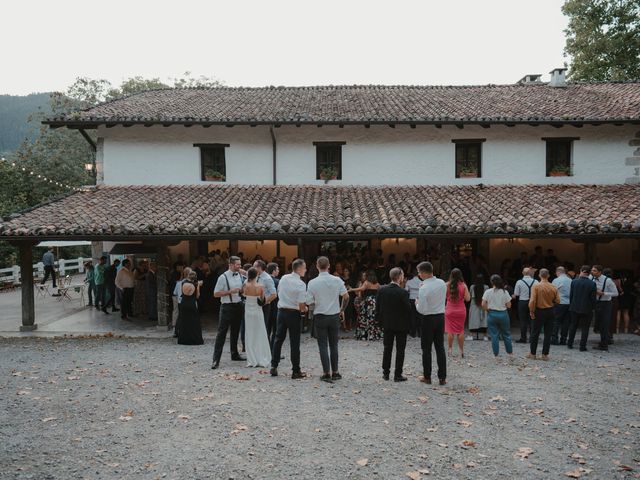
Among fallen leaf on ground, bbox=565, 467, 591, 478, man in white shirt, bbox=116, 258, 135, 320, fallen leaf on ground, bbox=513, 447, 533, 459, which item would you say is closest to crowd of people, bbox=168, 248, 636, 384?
fallen leaf on ground, bbox=513, 447, 533, 459

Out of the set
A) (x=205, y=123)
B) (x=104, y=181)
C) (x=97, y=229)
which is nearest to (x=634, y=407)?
(x=97, y=229)

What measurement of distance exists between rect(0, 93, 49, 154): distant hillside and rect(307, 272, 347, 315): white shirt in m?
122

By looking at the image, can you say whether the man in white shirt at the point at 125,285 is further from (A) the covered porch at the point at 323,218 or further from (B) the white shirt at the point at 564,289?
(B) the white shirt at the point at 564,289

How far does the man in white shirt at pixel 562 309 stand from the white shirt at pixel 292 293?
6651 mm

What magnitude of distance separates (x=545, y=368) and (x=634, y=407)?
6.77 ft

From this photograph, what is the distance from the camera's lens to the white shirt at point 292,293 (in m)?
7.46

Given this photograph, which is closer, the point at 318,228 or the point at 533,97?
the point at 318,228

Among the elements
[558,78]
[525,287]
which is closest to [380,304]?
[525,287]

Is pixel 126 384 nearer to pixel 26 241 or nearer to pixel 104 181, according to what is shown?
pixel 26 241

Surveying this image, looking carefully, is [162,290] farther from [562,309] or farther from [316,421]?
[562,309]

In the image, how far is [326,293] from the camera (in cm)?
728

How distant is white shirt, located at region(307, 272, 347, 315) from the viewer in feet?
23.8

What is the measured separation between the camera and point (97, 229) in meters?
11.6

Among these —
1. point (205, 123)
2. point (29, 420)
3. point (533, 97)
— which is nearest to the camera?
point (29, 420)
